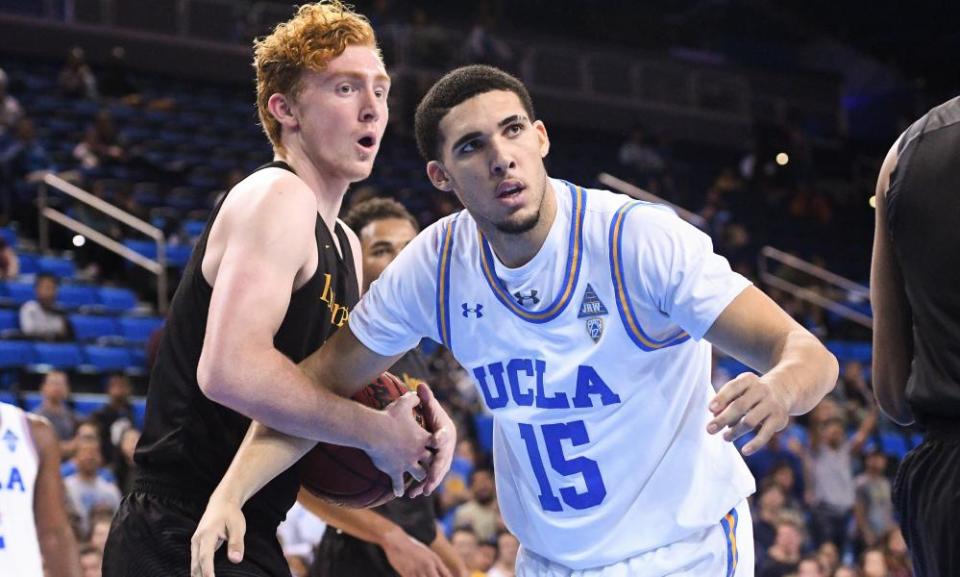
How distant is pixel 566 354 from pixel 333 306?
724mm

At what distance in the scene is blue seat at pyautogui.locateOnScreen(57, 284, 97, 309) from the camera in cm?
1166

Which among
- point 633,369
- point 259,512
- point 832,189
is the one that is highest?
point 633,369

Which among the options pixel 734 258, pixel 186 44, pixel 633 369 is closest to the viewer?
pixel 633 369

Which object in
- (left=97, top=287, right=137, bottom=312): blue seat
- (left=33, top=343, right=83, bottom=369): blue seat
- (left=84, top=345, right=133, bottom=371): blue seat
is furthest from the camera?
(left=97, top=287, right=137, bottom=312): blue seat

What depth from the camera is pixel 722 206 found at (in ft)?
65.3

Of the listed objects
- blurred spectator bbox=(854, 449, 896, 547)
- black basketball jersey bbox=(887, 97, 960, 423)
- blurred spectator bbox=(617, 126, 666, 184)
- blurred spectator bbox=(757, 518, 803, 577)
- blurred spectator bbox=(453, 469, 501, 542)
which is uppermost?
black basketball jersey bbox=(887, 97, 960, 423)

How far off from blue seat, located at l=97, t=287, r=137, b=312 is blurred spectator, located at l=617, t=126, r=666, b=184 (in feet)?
33.3

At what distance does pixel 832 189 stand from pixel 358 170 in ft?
65.4

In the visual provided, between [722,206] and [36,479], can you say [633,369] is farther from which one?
[722,206]

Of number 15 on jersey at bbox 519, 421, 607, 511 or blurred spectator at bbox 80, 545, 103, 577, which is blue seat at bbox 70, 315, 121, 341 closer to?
blurred spectator at bbox 80, 545, 103, 577

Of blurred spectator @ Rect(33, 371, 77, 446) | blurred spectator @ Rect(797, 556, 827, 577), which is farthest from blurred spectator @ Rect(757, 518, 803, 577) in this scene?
blurred spectator @ Rect(33, 371, 77, 446)

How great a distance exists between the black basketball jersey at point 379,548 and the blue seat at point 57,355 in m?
6.13

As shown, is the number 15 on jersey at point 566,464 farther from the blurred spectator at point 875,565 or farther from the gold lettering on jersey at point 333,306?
the blurred spectator at point 875,565

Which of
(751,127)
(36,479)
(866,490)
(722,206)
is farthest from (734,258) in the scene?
(36,479)
